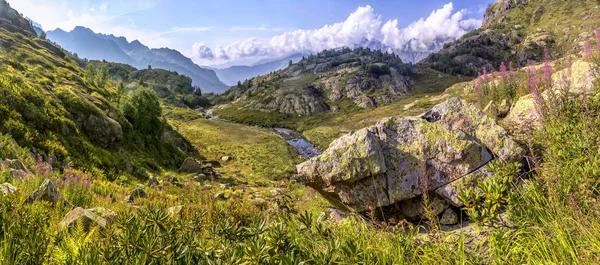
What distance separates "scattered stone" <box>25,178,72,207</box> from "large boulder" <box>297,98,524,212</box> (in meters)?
7.50

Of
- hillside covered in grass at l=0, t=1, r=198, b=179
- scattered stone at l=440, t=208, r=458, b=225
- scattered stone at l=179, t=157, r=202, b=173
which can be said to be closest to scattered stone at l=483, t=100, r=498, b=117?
scattered stone at l=440, t=208, r=458, b=225

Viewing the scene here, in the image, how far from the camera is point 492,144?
9242 millimetres

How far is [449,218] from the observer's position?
8586mm

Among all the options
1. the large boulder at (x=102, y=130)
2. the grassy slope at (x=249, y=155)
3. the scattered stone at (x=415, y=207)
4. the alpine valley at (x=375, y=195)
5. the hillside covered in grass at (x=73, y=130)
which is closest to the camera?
the alpine valley at (x=375, y=195)

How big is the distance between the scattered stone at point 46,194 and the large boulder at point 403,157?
750cm

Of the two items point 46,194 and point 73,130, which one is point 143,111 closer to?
point 73,130

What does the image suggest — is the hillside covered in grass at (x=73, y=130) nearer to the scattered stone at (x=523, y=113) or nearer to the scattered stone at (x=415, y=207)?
the scattered stone at (x=415, y=207)

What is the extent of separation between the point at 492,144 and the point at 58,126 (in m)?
27.7

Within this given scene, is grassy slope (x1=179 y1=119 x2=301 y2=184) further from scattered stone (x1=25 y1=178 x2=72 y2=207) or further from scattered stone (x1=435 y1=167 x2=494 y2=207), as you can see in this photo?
scattered stone (x1=435 y1=167 x2=494 y2=207)

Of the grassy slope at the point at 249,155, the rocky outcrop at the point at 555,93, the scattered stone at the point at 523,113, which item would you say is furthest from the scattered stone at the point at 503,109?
the grassy slope at the point at 249,155

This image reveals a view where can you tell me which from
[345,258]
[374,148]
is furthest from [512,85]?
[345,258]

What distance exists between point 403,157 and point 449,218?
2.46 m

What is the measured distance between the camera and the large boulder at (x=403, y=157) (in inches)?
359

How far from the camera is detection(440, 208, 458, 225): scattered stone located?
28.0ft
